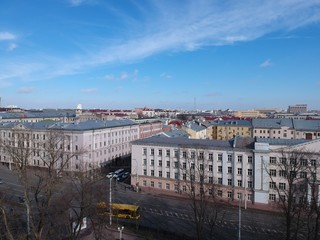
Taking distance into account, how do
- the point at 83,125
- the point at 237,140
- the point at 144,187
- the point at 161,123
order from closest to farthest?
the point at 237,140, the point at 144,187, the point at 83,125, the point at 161,123

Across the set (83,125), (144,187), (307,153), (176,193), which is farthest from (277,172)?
(83,125)

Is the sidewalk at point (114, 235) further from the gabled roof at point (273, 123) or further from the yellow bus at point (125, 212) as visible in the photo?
the gabled roof at point (273, 123)

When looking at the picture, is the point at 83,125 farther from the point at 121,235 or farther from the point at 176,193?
the point at 121,235

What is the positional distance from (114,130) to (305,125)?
→ 181 feet

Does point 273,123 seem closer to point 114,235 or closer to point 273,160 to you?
point 273,160

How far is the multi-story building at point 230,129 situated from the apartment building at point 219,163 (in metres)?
51.7

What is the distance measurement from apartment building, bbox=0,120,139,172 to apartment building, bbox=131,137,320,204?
428 inches

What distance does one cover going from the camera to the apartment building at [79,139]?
193ft

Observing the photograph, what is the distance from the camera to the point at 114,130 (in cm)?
7044

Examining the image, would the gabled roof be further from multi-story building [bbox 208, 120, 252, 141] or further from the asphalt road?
the asphalt road

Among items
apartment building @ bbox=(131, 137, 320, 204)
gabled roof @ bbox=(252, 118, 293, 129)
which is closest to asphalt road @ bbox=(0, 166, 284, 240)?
apartment building @ bbox=(131, 137, 320, 204)

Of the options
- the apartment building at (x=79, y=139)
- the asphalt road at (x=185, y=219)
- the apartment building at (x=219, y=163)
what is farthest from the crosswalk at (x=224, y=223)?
the apartment building at (x=79, y=139)

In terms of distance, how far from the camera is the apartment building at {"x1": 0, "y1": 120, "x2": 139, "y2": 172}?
58928mm

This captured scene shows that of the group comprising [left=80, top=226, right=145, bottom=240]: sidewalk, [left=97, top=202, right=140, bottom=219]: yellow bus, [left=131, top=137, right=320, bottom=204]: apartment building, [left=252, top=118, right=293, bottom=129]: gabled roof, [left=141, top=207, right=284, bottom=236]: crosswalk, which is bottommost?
[left=141, top=207, right=284, bottom=236]: crosswalk
